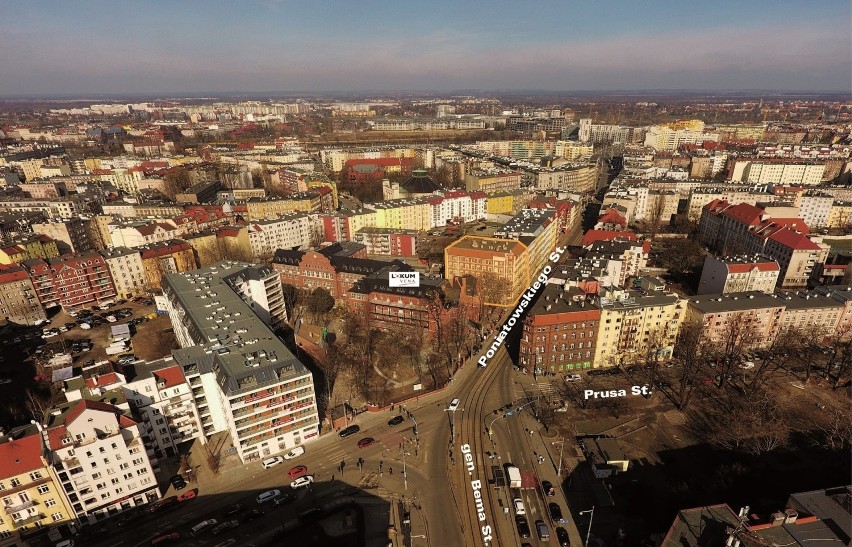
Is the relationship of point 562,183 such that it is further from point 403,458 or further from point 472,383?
point 403,458

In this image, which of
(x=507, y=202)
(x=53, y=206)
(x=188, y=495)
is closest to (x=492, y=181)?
(x=507, y=202)

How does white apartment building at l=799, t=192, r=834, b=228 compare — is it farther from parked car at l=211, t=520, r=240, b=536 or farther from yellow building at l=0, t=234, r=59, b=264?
yellow building at l=0, t=234, r=59, b=264

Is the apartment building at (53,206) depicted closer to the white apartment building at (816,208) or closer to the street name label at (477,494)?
the street name label at (477,494)

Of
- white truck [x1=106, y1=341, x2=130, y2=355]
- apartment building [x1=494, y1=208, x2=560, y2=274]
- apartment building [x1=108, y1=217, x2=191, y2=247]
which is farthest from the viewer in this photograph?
apartment building [x1=108, y1=217, x2=191, y2=247]

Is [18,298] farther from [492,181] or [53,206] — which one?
[492,181]

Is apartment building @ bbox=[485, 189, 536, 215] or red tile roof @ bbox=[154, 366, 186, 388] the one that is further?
apartment building @ bbox=[485, 189, 536, 215]

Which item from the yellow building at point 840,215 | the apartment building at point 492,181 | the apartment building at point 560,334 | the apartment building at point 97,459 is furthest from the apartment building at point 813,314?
the apartment building at point 492,181

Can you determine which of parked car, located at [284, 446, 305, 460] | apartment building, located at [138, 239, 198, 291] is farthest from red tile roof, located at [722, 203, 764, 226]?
apartment building, located at [138, 239, 198, 291]
